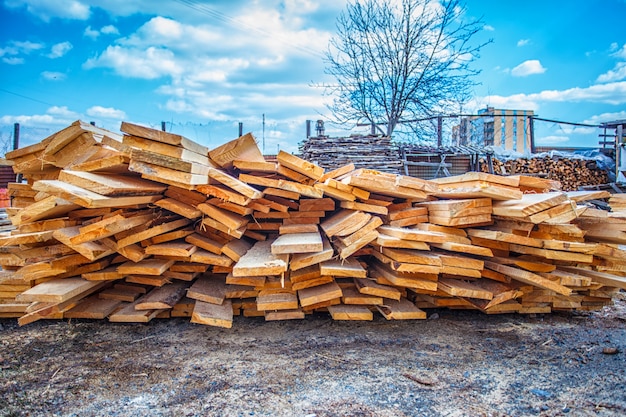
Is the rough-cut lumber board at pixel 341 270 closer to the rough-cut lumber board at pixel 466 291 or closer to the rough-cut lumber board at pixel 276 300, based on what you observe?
the rough-cut lumber board at pixel 276 300

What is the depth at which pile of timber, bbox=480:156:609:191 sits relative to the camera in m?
14.7

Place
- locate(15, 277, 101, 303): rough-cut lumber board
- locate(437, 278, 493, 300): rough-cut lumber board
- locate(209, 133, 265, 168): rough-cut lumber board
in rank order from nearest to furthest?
1. locate(15, 277, 101, 303): rough-cut lumber board
2. locate(437, 278, 493, 300): rough-cut lumber board
3. locate(209, 133, 265, 168): rough-cut lumber board

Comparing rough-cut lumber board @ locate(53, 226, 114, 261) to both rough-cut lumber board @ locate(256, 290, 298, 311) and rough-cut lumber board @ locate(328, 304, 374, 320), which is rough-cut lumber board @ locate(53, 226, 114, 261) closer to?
rough-cut lumber board @ locate(256, 290, 298, 311)

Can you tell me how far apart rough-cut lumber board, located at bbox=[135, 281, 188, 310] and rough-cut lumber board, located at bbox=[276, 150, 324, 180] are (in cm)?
153

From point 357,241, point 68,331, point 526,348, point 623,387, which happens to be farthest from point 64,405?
point 623,387

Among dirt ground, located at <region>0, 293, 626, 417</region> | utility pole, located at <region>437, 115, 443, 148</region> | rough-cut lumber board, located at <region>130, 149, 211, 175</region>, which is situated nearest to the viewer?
dirt ground, located at <region>0, 293, 626, 417</region>

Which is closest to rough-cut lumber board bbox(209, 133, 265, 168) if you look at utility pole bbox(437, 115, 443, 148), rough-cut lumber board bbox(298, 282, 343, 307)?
rough-cut lumber board bbox(298, 282, 343, 307)

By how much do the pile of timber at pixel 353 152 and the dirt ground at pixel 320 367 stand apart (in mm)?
8380

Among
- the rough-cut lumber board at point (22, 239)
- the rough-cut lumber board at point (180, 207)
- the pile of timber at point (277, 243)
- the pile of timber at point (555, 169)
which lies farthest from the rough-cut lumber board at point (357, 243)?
the pile of timber at point (555, 169)

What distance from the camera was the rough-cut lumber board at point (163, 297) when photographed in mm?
3465

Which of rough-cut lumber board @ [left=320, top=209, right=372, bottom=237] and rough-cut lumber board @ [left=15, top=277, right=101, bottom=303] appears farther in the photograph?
rough-cut lumber board @ [left=320, top=209, right=372, bottom=237]

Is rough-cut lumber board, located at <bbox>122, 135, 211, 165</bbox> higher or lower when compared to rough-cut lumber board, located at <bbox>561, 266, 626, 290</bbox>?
higher

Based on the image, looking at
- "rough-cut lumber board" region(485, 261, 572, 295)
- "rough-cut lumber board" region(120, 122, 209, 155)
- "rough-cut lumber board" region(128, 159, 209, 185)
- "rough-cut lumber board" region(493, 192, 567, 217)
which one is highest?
"rough-cut lumber board" region(120, 122, 209, 155)

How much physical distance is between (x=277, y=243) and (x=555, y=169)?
15.0 meters
